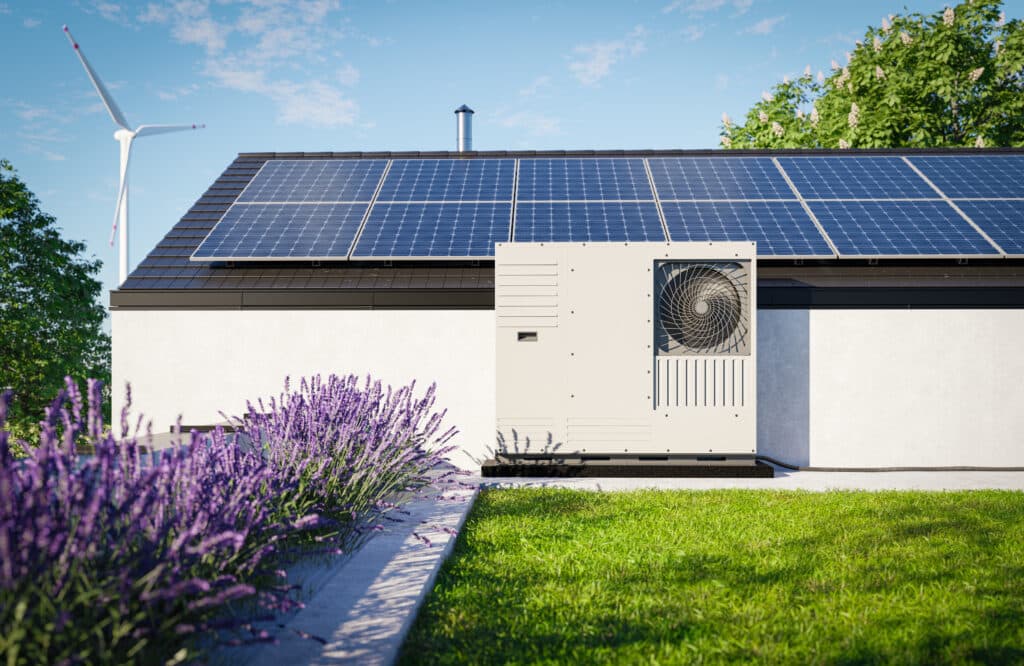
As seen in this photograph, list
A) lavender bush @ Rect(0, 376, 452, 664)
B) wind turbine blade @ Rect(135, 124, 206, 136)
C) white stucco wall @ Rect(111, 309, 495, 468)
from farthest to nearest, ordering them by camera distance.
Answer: wind turbine blade @ Rect(135, 124, 206, 136)
white stucco wall @ Rect(111, 309, 495, 468)
lavender bush @ Rect(0, 376, 452, 664)

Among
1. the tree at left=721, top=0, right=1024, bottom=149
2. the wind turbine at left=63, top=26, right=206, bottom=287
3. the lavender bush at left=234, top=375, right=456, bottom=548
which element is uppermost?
the tree at left=721, top=0, right=1024, bottom=149

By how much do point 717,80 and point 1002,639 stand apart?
56.4 feet

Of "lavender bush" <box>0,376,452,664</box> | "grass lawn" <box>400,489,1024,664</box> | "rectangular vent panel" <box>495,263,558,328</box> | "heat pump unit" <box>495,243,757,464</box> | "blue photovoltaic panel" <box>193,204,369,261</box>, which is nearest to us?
"lavender bush" <box>0,376,452,664</box>

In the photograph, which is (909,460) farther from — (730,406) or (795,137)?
(795,137)

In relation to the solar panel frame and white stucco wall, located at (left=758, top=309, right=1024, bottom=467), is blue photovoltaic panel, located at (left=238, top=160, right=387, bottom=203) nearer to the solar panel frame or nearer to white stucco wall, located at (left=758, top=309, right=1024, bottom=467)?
white stucco wall, located at (left=758, top=309, right=1024, bottom=467)

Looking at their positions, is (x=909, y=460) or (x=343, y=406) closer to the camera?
(x=343, y=406)

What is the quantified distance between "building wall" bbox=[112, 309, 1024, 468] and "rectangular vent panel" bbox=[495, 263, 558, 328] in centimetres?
100

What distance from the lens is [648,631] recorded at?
12.6ft

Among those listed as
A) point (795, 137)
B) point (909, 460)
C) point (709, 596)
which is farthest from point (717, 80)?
point (709, 596)

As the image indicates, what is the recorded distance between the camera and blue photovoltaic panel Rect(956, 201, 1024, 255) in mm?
9594

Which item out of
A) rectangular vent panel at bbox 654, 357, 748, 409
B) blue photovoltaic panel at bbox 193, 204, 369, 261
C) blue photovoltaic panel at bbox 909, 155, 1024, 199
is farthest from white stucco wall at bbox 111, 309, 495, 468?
blue photovoltaic panel at bbox 909, 155, 1024, 199

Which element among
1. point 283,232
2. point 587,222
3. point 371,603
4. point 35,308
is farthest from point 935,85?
point 35,308

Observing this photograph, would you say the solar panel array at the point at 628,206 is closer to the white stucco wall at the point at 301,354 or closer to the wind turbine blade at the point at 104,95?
the white stucco wall at the point at 301,354

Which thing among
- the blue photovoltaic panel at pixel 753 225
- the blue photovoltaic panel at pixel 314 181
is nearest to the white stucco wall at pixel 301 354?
the blue photovoltaic panel at pixel 314 181
